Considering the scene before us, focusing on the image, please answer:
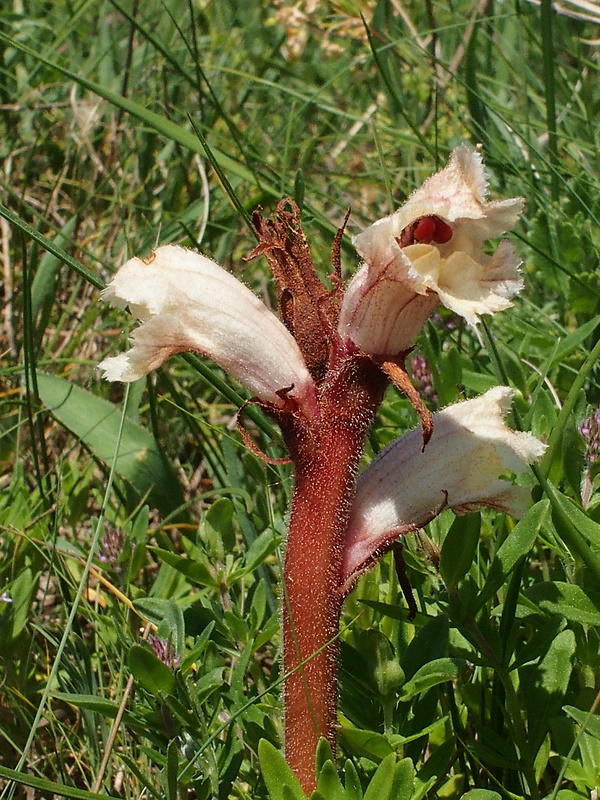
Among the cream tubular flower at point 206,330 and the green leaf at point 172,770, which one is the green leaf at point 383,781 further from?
the cream tubular flower at point 206,330

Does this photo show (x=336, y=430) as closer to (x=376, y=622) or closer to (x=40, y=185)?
(x=376, y=622)

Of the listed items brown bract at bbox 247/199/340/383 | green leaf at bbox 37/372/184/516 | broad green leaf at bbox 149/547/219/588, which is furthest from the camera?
green leaf at bbox 37/372/184/516

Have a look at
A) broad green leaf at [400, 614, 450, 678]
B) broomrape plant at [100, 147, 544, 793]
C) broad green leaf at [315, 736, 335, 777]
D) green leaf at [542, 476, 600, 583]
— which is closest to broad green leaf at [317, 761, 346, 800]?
broad green leaf at [315, 736, 335, 777]

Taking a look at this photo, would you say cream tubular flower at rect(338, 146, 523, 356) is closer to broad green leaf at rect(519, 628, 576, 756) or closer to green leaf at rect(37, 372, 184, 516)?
broad green leaf at rect(519, 628, 576, 756)

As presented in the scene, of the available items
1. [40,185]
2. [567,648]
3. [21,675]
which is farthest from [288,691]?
[40,185]

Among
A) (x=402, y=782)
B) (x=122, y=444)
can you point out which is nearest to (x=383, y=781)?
(x=402, y=782)

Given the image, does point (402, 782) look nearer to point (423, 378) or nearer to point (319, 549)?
point (319, 549)
